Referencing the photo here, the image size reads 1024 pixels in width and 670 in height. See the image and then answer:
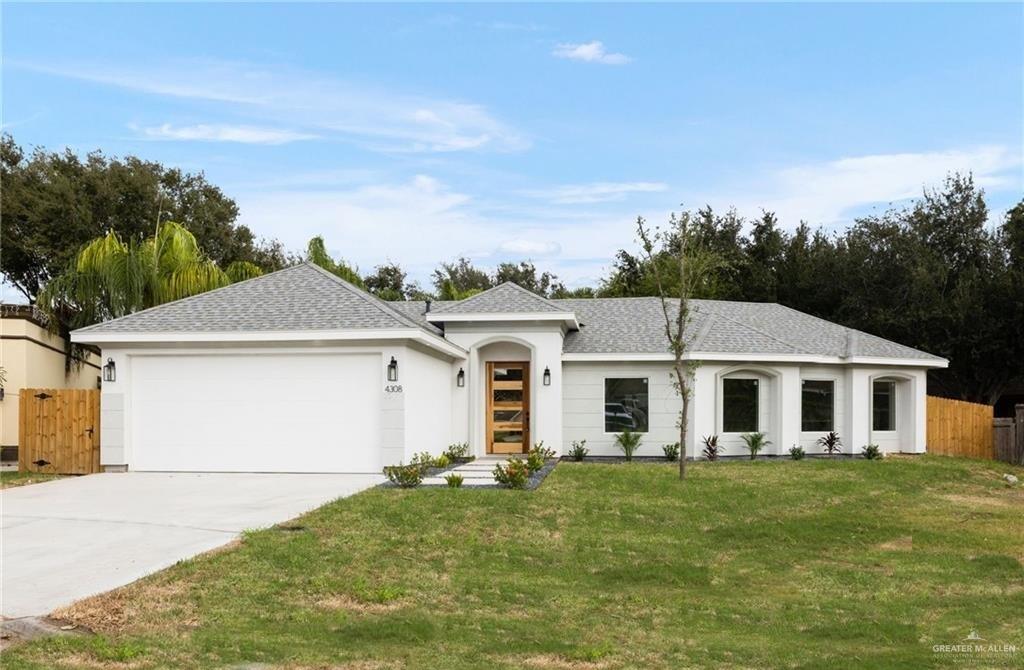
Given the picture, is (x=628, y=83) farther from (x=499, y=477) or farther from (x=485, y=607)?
(x=485, y=607)

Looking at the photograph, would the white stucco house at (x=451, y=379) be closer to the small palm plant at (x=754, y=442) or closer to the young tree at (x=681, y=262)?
the small palm plant at (x=754, y=442)

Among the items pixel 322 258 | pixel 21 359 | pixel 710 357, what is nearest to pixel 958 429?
pixel 710 357

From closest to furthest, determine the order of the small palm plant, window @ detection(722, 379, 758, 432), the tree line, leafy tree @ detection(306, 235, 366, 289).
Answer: the small palm plant < window @ detection(722, 379, 758, 432) < leafy tree @ detection(306, 235, 366, 289) < the tree line

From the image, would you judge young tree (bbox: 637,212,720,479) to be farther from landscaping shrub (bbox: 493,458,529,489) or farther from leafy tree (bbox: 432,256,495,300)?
leafy tree (bbox: 432,256,495,300)

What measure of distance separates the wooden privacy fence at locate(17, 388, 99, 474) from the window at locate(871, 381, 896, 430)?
19.0 m

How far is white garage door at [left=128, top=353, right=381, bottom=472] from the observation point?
17.3 meters

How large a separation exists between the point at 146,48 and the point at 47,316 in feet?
30.6

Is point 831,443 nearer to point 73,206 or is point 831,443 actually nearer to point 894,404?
point 894,404

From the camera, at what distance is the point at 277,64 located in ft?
67.1

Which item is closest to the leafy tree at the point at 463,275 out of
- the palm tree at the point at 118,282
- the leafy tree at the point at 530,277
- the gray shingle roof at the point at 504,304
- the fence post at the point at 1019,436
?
the leafy tree at the point at 530,277

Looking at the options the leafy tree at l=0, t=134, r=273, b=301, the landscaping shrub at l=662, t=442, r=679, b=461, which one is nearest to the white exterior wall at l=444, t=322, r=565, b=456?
the landscaping shrub at l=662, t=442, r=679, b=461

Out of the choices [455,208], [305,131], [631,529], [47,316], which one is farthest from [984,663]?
[455,208]

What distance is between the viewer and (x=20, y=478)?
16.9 m

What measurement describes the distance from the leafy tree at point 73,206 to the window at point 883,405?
27437 millimetres
